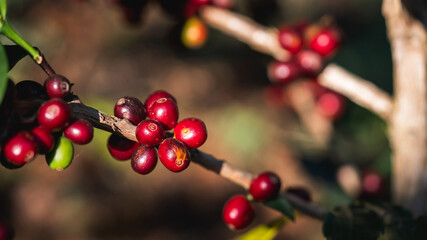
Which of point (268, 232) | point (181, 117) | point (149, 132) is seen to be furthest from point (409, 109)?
point (181, 117)

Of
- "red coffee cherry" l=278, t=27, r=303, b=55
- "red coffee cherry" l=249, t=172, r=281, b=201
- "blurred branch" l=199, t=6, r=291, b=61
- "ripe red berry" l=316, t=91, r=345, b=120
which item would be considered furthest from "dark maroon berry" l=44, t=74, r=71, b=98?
"ripe red berry" l=316, t=91, r=345, b=120

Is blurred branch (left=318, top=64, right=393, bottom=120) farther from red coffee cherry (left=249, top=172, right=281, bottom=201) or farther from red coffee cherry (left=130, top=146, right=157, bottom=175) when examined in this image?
red coffee cherry (left=130, top=146, right=157, bottom=175)

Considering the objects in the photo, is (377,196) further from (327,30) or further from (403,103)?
(327,30)

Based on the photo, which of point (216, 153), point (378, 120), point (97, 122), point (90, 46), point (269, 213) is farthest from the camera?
point (90, 46)

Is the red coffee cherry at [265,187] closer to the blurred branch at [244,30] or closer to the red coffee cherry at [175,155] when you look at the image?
the red coffee cherry at [175,155]

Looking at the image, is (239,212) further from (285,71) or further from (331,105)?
(331,105)

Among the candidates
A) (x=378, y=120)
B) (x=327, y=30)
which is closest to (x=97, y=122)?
(x=327, y=30)
